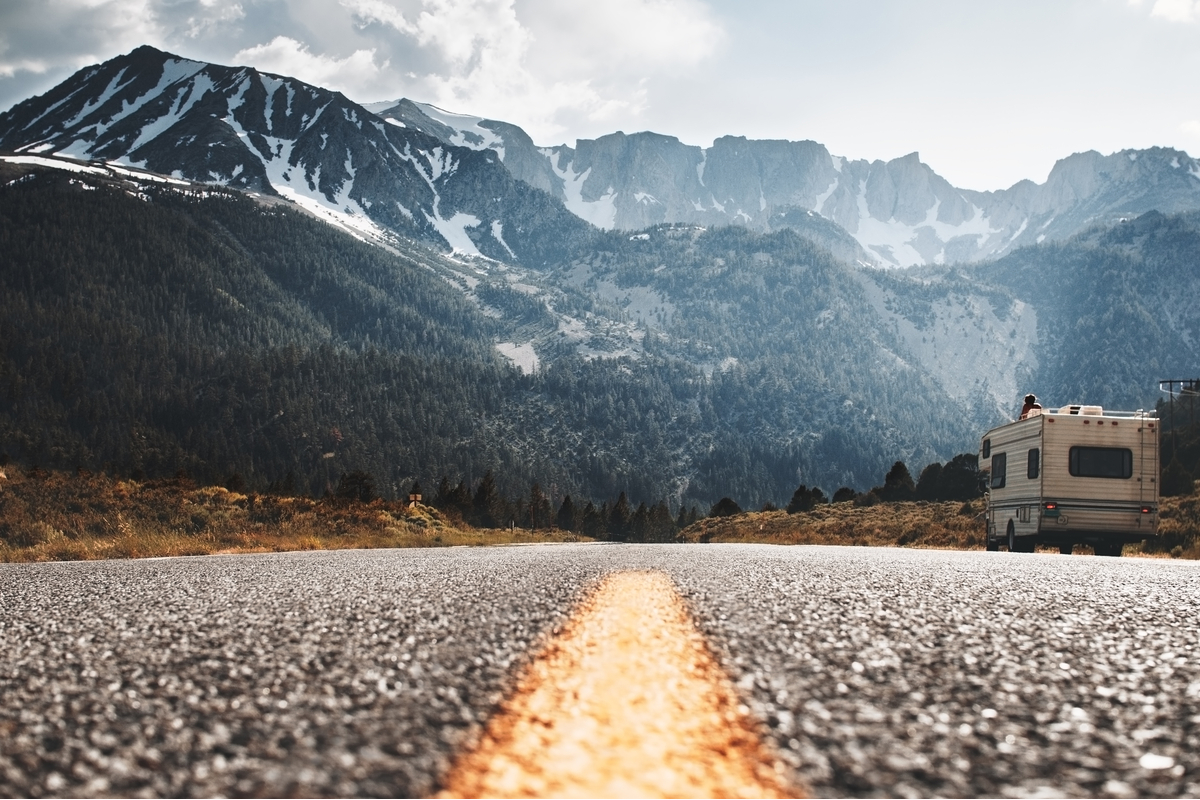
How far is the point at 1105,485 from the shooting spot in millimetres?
20266

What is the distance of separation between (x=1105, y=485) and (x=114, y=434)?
196 meters

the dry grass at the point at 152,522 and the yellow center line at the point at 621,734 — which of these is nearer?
the yellow center line at the point at 621,734

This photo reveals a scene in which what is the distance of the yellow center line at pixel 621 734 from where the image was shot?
244cm

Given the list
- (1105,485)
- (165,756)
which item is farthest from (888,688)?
(1105,485)

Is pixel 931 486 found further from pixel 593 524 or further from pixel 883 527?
pixel 593 524

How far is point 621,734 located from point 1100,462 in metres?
21.4

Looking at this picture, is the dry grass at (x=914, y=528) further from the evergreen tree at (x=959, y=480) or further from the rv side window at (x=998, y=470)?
the evergreen tree at (x=959, y=480)

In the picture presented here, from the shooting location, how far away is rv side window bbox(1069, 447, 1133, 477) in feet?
66.7

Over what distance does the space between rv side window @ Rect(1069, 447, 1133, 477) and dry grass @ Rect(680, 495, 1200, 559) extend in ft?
9.93

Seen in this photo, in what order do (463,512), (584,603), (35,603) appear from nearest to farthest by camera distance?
(584,603), (35,603), (463,512)

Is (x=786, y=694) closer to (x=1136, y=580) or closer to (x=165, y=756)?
(x=165, y=756)

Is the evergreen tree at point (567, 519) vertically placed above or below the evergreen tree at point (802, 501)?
below

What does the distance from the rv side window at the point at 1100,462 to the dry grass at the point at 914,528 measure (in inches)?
119

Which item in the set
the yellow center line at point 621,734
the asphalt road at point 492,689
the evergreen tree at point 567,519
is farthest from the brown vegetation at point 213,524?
the evergreen tree at point 567,519
